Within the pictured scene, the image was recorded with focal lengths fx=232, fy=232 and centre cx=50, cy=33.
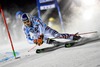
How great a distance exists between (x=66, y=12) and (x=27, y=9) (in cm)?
133

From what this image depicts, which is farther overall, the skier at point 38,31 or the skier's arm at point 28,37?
the skier's arm at point 28,37

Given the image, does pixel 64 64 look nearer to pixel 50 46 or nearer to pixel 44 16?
pixel 50 46

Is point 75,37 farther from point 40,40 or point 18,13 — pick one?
A: point 18,13

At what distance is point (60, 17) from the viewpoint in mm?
7781

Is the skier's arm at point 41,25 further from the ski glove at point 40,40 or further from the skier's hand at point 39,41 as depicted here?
the skier's hand at point 39,41

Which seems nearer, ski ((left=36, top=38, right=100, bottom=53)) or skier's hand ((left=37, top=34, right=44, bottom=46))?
ski ((left=36, top=38, right=100, bottom=53))

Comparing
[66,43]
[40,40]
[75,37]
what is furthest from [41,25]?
[75,37]

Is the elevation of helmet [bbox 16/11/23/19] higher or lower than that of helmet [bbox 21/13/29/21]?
higher

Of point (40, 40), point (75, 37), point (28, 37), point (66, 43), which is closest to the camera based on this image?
point (66, 43)

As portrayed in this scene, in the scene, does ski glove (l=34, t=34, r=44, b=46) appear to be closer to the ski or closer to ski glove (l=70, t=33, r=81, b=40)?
the ski

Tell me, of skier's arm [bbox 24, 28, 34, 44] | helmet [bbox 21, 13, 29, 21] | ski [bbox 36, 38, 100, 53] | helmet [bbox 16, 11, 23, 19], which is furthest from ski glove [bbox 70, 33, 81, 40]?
helmet [bbox 16, 11, 23, 19]

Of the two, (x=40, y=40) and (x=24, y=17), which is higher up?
(x=24, y=17)

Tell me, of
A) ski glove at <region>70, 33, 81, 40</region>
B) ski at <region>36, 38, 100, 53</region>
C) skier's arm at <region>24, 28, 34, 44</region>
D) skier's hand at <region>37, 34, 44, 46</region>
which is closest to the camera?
ski at <region>36, 38, 100, 53</region>

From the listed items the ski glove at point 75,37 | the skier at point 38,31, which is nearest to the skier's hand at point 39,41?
the skier at point 38,31
